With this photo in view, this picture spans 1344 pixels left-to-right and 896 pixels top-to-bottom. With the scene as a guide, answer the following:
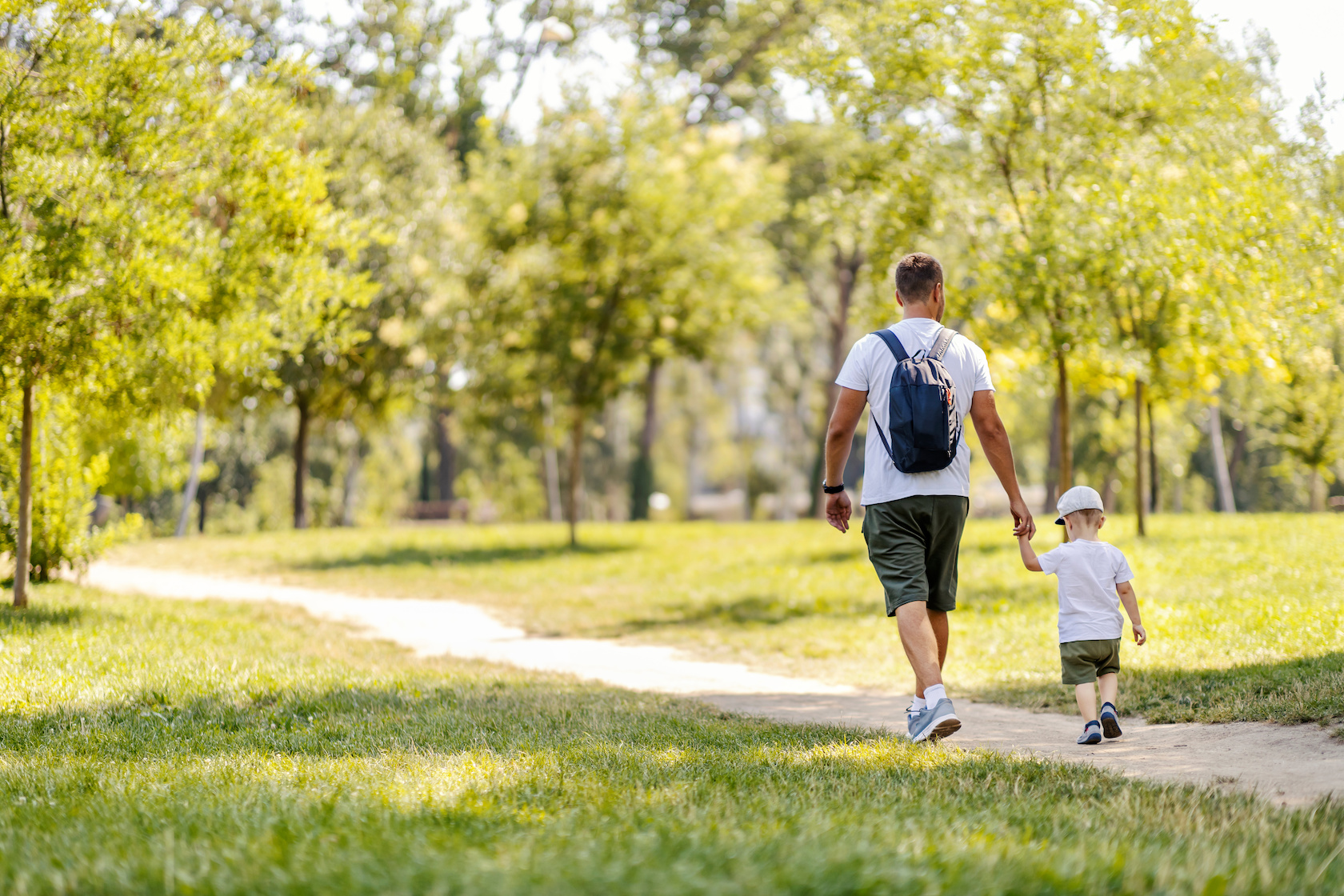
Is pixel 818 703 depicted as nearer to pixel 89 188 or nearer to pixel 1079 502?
pixel 1079 502

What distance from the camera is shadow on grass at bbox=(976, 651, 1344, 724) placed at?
19.3ft

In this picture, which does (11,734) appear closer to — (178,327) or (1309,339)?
(178,327)

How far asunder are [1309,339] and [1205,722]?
576cm

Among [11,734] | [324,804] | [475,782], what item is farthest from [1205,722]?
[11,734]

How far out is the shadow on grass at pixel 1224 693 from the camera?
231 inches

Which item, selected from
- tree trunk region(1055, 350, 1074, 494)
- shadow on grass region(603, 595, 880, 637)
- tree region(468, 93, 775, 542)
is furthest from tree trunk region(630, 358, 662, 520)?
tree trunk region(1055, 350, 1074, 494)

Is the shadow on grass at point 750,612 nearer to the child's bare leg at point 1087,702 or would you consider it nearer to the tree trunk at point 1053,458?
the child's bare leg at point 1087,702

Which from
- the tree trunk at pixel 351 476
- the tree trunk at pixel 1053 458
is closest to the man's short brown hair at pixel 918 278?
the tree trunk at pixel 1053 458

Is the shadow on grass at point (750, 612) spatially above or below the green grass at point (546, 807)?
below

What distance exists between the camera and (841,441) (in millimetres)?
5371

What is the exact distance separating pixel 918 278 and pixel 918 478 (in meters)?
1.05

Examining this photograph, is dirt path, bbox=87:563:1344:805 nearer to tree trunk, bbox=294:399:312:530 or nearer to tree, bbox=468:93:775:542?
tree, bbox=468:93:775:542

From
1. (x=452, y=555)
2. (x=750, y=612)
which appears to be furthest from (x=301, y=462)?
(x=750, y=612)

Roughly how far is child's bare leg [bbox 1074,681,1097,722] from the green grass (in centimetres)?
101
